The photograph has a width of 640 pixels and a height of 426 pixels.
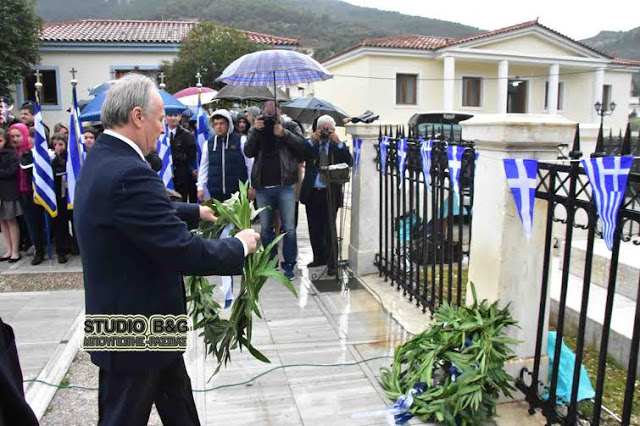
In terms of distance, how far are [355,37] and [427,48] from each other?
44878mm

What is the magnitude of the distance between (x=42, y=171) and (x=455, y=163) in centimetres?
549

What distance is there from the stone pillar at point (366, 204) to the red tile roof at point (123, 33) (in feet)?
64.8

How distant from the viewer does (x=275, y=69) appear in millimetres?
5812

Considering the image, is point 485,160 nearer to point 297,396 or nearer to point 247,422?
point 297,396

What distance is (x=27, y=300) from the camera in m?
5.69

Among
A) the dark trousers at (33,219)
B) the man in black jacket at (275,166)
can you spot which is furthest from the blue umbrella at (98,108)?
the man in black jacket at (275,166)

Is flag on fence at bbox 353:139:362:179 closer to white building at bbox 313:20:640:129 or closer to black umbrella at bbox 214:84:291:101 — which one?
black umbrella at bbox 214:84:291:101

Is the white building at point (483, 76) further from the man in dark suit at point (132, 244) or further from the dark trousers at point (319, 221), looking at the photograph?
the man in dark suit at point (132, 244)

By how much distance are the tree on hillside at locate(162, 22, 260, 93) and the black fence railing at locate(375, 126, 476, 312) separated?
51.5 ft

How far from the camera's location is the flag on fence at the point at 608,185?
2.57 meters

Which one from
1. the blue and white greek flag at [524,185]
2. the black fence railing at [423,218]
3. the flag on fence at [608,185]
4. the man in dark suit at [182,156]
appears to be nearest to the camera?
the flag on fence at [608,185]

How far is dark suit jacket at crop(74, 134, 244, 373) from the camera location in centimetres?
214

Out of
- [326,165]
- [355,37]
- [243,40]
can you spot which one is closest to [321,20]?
[355,37]

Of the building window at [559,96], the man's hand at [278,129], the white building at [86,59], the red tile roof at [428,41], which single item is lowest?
the man's hand at [278,129]
